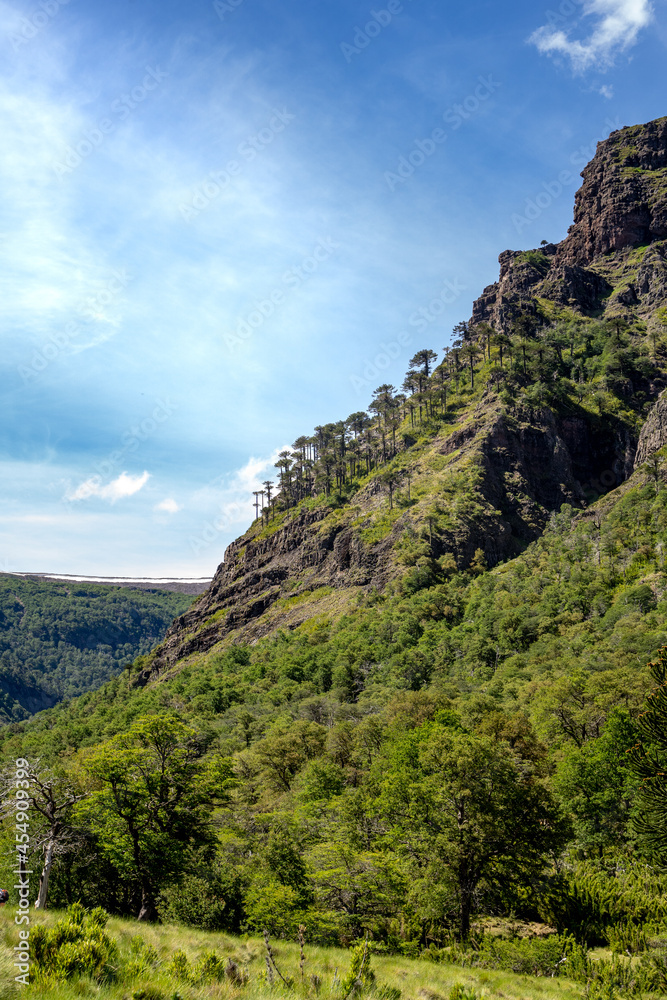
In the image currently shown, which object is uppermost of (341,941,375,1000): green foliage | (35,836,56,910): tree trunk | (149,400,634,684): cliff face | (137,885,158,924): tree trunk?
(149,400,634,684): cliff face

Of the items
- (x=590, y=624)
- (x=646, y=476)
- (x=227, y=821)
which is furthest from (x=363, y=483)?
(x=227, y=821)

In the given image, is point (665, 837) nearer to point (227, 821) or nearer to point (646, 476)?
point (227, 821)

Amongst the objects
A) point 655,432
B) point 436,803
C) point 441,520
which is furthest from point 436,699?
point 655,432

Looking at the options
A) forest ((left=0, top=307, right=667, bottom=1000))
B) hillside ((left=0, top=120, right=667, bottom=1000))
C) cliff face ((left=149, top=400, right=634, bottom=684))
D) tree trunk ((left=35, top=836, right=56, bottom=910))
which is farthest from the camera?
cliff face ((left=149, top=400, right=634, bottom=684))

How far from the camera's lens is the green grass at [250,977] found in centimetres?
872

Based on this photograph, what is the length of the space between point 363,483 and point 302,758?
11797cm

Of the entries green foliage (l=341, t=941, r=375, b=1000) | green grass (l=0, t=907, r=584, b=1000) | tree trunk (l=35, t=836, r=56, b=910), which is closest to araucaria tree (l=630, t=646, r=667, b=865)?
green grass (l=0, t=907, r=584, b=1000)

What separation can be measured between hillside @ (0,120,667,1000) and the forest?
0.72ft

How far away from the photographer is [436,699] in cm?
5125

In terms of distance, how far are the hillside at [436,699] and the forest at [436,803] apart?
8.7 inches

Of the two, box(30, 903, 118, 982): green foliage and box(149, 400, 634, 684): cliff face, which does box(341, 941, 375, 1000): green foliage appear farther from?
box(149, 400, 634, 684): cliff face

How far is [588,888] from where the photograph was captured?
90.3 ft

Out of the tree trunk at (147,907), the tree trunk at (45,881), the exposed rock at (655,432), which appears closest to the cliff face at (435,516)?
the exposed rock at (655,432)

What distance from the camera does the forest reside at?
24266 millimetres
